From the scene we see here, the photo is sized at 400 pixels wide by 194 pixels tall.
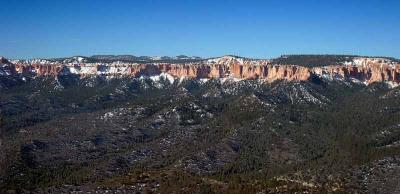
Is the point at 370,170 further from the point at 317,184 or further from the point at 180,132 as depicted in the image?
the point at 180,132

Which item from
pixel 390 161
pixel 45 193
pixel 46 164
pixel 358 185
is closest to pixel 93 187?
pixel 45 193

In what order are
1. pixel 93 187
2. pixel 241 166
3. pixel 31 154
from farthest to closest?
pixel 31 154
pixel 241 166
pixel 93 187

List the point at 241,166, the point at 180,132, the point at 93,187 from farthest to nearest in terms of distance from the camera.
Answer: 1. the point at 180,132
2. the point at 241,166
3. the point at 93,187

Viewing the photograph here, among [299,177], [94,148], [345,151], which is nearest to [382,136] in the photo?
[345,151]

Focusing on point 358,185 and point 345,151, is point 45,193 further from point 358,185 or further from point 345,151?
point 345,151

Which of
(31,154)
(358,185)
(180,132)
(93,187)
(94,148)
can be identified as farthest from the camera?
(180,132)

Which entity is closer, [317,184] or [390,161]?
[317,184]

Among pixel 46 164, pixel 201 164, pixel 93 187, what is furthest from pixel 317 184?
Result: pixel 46 164

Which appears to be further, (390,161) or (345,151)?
(345,151)

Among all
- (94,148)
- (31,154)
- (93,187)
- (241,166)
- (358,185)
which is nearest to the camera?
(358,185)
